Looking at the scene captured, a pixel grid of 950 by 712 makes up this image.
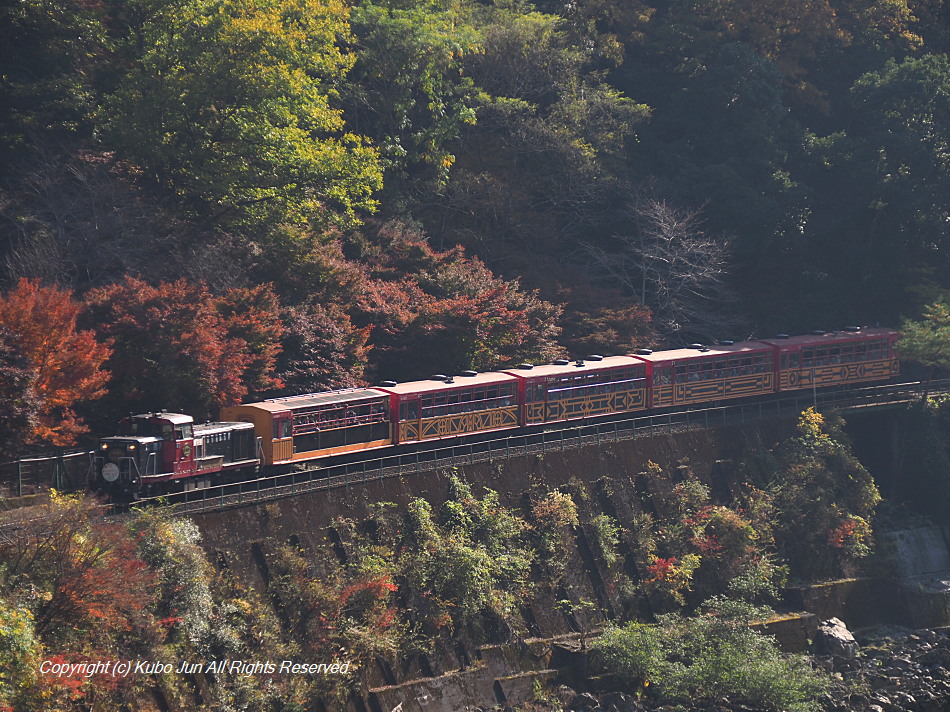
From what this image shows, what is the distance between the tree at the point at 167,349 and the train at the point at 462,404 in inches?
40.1

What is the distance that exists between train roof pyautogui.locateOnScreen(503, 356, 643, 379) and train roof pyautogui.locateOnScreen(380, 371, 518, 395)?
617mm

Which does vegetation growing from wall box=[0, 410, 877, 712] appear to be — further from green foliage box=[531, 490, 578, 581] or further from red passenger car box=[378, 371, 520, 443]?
red passenger car box=[378, 371, 520, 443]

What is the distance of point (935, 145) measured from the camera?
56625mm

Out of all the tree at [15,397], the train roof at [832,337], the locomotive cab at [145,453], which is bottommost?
the locomotive cab at [145,453]

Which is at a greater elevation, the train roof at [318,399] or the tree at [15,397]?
the tree at [15,397]

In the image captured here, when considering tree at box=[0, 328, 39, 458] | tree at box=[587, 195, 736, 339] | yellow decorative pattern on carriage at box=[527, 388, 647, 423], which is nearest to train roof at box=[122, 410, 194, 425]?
tree at box=[0, 328, 39, 458]

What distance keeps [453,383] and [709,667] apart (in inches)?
498

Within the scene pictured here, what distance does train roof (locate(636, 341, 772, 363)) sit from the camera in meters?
45.0

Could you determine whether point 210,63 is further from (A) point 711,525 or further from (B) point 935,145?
(B) point 935,145

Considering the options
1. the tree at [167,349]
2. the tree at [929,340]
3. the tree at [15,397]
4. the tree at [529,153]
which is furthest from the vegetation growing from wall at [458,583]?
the tree at [529,153]

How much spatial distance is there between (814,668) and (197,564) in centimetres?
1946

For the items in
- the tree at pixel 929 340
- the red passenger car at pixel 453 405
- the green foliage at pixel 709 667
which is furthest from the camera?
the tree at pixel 929 340

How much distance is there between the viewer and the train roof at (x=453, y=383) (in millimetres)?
37641

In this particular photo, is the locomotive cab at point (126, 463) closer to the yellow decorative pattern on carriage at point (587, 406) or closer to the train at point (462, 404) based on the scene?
the train at point (462, 404)
